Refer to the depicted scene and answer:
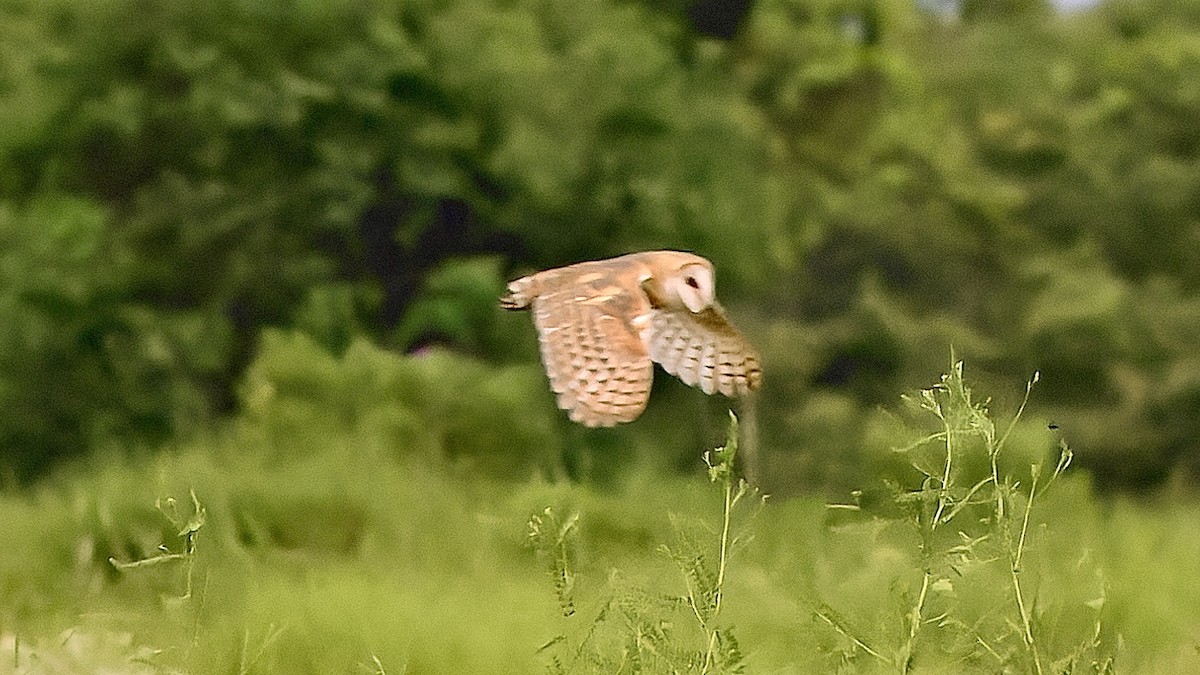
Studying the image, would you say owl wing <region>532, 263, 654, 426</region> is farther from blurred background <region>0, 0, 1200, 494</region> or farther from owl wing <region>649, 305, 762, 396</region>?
blurred background <region>0, 0, 1200, 494</region>

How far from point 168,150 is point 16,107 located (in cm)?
57

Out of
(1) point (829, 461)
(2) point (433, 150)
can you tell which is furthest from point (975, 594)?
(2) point (433, 150)

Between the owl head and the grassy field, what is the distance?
0.15m

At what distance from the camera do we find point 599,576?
2.09 m

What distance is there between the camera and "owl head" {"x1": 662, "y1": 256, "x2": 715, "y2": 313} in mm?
1459

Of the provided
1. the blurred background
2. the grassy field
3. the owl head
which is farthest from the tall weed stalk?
the blurred background

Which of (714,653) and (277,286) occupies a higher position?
(714,653)

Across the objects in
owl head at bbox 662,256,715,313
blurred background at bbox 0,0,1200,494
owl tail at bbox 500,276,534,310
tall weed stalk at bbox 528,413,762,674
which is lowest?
blurred background at bbox 0,0,1200,494

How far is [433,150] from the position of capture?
17.9 ft

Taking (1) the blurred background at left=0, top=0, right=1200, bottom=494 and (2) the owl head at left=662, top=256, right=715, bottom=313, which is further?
(1) the blurred background at left=0, top=0, right=1200, bottom=494

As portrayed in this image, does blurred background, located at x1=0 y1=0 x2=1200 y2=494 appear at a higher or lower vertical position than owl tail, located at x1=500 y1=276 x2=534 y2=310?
lower

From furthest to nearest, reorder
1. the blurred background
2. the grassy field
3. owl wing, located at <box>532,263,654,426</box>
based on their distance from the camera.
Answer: the blurred background, the grassy field, owl wing, located at <box>532,263,654,426</box>

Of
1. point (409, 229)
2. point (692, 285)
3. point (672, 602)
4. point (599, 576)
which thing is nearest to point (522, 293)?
point (692, 285)

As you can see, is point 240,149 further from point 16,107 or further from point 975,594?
point 975,594
